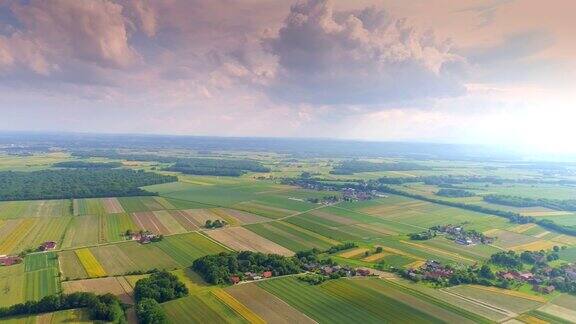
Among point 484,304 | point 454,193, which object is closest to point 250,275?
point 484,304

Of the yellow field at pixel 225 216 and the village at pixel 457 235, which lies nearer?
the village at pixel 457 235

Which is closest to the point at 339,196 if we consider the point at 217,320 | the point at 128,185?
the point at 128,185

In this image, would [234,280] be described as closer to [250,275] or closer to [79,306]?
[250,275]

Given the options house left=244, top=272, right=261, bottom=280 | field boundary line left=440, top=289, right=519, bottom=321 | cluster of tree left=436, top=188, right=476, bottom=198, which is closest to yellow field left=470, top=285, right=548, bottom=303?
field boundary line left=440, top=289, right=519, bottom=321

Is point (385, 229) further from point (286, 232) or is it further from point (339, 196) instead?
point (339, 196)

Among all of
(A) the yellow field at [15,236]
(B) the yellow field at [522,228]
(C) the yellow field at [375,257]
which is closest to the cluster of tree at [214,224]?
(C) the yellow field at [375,257]

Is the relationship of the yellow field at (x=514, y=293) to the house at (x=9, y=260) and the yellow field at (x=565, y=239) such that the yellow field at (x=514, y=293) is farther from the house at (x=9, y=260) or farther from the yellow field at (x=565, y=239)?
the house at (x=9, y=260)
